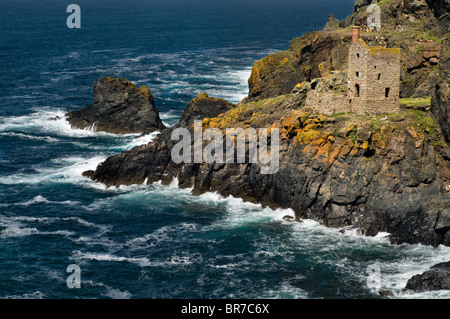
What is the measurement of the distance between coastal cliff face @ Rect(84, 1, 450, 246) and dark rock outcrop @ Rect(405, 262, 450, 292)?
9.77 m

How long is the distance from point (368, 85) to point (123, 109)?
187ft

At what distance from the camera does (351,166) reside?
83.8m

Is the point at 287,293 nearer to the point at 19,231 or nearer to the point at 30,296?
the point at 30,296

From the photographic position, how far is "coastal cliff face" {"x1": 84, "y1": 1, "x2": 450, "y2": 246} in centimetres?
8075

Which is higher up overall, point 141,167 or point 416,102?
point 416,102

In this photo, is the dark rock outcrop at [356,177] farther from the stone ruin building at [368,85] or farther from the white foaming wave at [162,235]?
the white foaming wave at [162,235]

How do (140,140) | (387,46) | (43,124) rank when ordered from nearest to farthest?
(387,46), (140,140), (43,124)

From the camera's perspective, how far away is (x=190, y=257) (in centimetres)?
7712

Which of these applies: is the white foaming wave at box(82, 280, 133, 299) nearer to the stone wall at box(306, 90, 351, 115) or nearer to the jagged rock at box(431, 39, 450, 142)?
the stone wall at box(306, 90, 351, 115)

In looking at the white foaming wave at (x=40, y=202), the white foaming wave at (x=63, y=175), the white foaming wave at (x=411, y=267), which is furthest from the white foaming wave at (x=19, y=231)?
the white foaming wave at (x=411, y=267)

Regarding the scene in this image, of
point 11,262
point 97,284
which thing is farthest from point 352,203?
point 11,262

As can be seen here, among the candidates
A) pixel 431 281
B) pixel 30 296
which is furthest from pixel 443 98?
pixel 30 296
